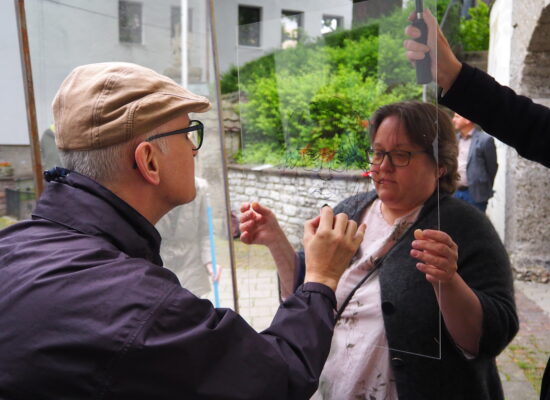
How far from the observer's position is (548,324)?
4.05m

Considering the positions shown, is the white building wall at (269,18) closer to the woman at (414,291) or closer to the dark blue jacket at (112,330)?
the woman at (414,291)

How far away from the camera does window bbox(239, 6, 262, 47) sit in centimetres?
142

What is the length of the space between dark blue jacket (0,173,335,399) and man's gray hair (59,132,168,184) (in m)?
0.06

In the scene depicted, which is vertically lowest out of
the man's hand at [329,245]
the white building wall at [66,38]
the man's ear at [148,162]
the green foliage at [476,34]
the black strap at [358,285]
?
the black strap at [358,285]

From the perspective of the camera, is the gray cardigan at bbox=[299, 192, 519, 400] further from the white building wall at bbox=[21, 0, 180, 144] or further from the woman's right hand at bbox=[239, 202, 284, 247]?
the white building wall at bbox=[21, 0, 180, 144]

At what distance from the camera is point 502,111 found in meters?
1.35

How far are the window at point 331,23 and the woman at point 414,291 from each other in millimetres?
260

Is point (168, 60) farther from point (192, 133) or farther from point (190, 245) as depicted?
point (192, 133)

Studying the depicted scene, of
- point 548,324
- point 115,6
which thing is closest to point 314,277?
point 115,6

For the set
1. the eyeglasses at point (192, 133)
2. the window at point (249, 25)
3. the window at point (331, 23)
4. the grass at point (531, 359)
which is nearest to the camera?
the eyeglasses at point (192, 133)

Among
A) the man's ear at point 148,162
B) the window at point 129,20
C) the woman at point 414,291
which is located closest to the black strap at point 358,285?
the woman at point 414,291

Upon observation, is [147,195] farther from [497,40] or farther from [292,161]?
[497,40]

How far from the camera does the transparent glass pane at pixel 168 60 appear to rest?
1.81 m

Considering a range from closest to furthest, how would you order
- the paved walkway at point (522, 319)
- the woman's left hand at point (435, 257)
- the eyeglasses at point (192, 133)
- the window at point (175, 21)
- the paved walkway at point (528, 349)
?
the eyeglasses at point (192, 133) → the woman's left hand at point (435, 257) → the paved walkway at point (522, 319) → the window at point (175, 21) → the paved walkway at point (528, 349)
